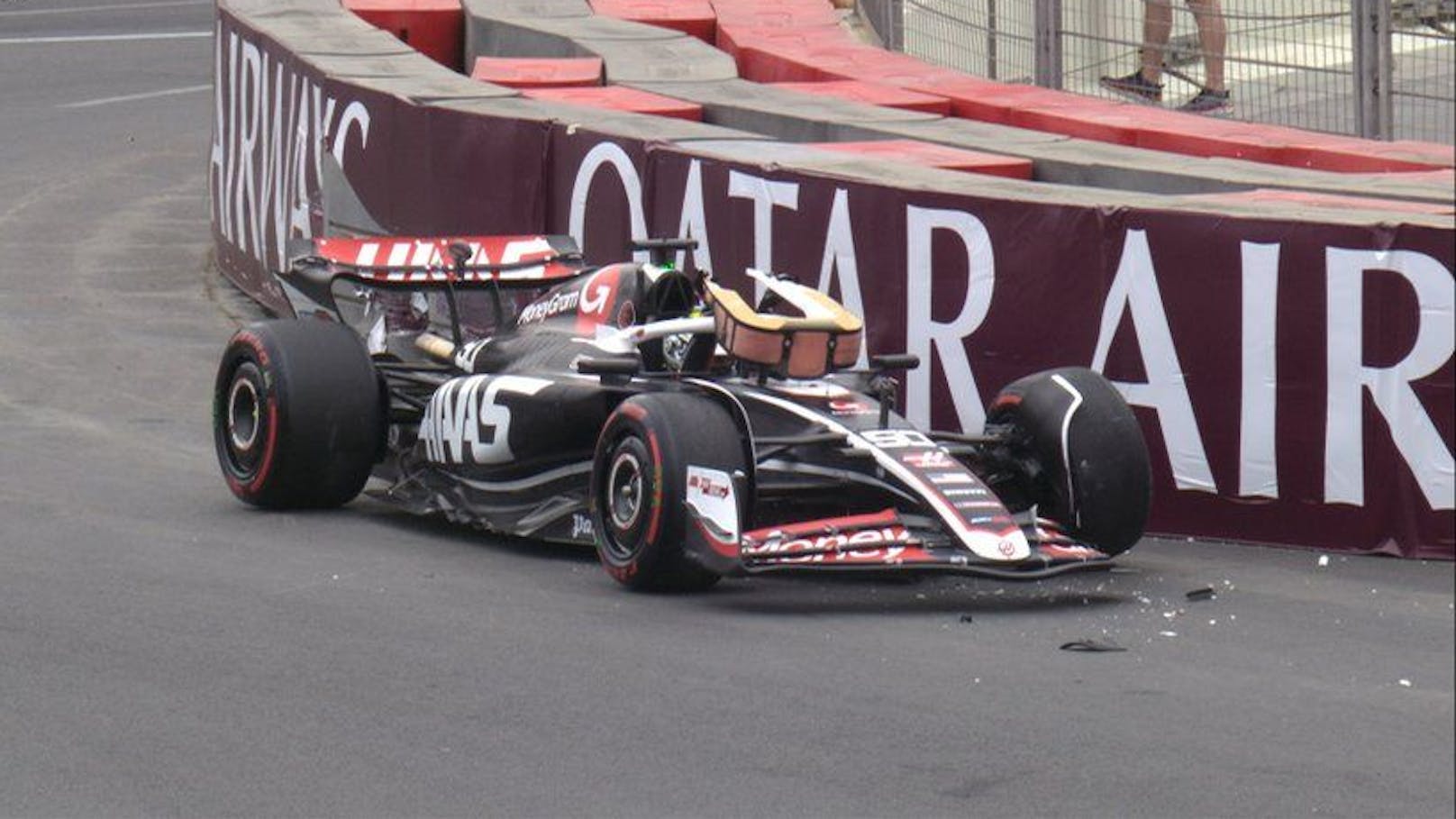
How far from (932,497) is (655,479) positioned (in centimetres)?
89

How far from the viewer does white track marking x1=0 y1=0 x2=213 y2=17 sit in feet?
111

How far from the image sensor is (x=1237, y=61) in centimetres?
1284

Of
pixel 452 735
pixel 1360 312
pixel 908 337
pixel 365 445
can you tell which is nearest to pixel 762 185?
pixel 908 337

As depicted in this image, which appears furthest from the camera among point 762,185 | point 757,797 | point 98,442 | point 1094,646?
point 98,442

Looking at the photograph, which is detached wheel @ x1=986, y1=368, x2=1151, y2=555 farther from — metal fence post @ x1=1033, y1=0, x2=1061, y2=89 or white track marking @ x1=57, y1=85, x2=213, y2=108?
white track marking @ x1=57, y1=85, x2=213, y2=108

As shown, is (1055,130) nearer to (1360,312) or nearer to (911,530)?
(1360,312)

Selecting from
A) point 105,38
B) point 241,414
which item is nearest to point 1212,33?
point 241,414

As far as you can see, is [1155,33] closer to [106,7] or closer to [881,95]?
[881,95]

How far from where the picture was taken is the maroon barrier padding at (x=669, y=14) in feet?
61.2

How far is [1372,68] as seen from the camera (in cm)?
1194

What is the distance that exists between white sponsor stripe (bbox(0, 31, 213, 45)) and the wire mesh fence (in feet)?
59.8

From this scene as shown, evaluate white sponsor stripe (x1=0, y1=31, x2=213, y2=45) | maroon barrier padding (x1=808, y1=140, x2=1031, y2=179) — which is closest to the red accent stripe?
maroon barrier padding (x1=808, y1=140, x2=1031, y2=179)

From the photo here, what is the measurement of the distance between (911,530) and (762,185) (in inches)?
117

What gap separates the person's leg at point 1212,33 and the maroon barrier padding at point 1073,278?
7.81 feet
